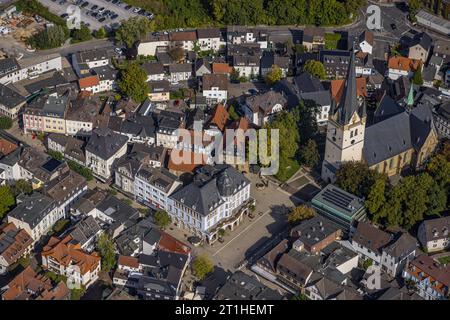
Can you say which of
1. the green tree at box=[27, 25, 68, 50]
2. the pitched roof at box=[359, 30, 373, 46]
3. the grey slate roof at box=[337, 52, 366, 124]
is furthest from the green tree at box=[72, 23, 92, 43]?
the grey slate roof at box=[337, 52, 366, 124]

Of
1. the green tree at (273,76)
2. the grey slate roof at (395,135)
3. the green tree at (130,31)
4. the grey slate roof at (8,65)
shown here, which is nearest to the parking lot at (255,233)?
the grey slate roof at (395,135)

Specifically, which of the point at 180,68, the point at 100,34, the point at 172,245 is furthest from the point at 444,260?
the point at 100,34

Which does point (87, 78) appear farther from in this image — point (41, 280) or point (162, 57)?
point (41, 280)

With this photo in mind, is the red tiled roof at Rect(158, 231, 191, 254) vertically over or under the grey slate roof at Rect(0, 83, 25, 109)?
under

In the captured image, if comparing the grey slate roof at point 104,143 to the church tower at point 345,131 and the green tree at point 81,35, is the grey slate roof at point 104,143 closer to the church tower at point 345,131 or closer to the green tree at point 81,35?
→ the church tower at point 345,131

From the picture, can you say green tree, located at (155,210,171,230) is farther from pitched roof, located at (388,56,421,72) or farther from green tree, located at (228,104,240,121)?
pitched roof, located at (388,56,421,72)
